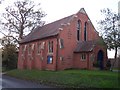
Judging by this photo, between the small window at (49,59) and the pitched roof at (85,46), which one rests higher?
the pitched roof at (85,46)

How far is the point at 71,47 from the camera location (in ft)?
132

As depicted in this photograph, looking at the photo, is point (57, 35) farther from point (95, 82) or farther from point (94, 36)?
point (95, 82)

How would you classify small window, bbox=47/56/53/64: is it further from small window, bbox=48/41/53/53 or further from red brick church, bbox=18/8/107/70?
small window, bbox=48/41/53/53

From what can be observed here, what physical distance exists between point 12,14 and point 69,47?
79.2ft

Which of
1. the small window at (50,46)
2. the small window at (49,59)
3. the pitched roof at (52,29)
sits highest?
the pitched roof at (52,29)

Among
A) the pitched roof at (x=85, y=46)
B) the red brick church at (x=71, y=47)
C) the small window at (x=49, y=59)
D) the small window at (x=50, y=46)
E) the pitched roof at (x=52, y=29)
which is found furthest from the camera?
the pitched roof at (x=52, y=29)

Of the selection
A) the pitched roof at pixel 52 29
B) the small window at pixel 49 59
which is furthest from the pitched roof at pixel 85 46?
the pitched roof at pixel 52 29

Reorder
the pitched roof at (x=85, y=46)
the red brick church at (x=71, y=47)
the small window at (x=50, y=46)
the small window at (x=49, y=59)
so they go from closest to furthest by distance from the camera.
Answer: the pitched roof at (x=85, y=46) < the red brick church at (x=71, y=47) < the small window at (x=49, y=59) < the small window at (x=50, y=46)

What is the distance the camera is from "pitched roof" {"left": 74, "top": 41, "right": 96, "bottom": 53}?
122ft

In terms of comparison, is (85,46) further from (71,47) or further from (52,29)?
(52,29)

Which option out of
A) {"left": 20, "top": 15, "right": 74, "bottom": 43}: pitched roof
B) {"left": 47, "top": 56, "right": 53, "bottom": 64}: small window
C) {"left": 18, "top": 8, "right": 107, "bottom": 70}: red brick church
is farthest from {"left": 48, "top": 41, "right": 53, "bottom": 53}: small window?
{"left": 20, "top": 15, "right": 74, "bottom": 43}: pitched roof

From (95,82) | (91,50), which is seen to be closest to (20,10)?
(91,50)

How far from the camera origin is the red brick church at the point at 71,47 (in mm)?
37656

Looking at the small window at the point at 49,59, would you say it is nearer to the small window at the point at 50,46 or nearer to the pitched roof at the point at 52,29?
the small window at the point at 50,46
